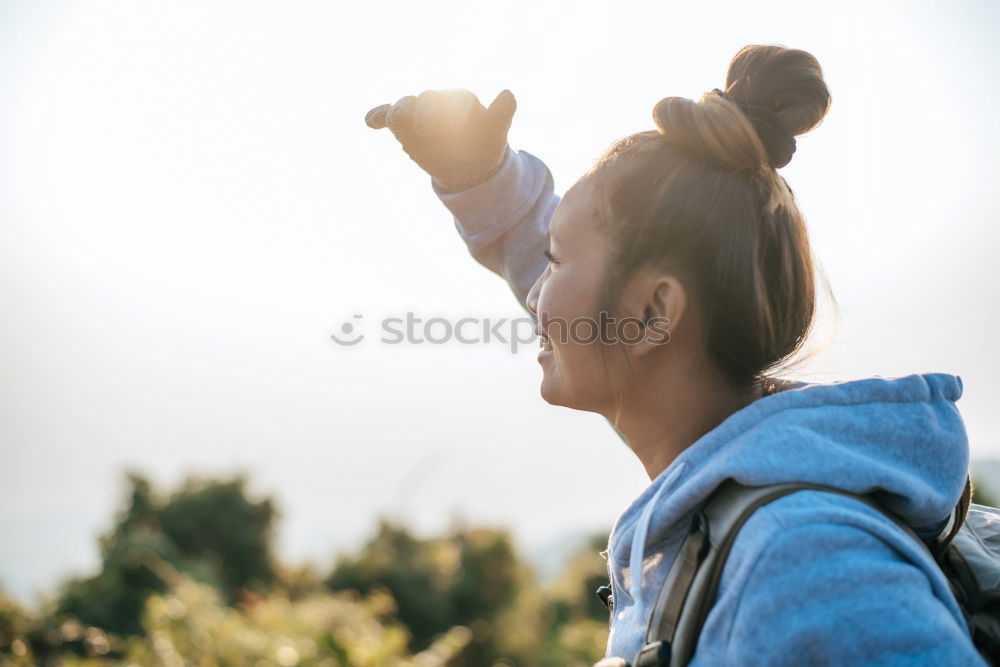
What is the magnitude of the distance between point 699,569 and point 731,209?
0.65 m

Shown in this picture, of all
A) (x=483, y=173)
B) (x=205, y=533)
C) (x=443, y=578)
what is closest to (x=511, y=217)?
(x=483, y=173)

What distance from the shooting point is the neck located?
150 centimetres

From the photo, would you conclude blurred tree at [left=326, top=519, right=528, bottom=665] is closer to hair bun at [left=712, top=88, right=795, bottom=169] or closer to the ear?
the ear

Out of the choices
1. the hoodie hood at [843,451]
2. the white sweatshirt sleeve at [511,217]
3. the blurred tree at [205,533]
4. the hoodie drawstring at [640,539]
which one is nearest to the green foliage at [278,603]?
the blurred tree at [205,533]

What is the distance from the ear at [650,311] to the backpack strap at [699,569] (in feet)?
1.22

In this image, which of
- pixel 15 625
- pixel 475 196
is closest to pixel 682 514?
pixel 475 196

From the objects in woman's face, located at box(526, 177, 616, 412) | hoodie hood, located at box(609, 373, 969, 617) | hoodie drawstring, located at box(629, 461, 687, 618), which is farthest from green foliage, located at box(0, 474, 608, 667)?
hoodie hood, located at box(609, 373, 969, 617)

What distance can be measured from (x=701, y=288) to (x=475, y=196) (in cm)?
80

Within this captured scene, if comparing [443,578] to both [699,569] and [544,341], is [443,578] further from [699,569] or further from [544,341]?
[699,569]

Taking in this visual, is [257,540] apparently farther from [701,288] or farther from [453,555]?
[701,288]

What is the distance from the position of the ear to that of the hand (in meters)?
0.56

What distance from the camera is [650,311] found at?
4.88 feet

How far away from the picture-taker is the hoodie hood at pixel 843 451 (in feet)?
3.72

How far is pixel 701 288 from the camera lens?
57.0 inches
